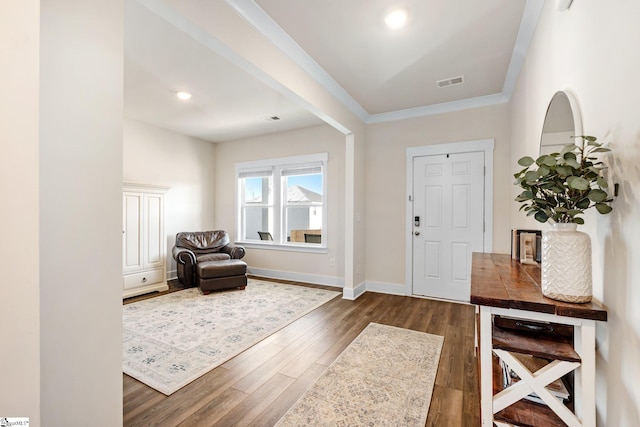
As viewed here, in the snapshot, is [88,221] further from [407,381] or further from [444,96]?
[444,96]

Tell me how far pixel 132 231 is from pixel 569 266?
4.62 meters

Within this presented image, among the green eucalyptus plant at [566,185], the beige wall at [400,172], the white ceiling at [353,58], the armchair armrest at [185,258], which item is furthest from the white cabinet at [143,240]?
the green eucalyptus plant at [566,185]

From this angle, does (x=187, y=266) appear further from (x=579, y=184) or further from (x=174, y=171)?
(x=579, y=184)

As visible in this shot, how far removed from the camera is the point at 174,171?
5141 mm

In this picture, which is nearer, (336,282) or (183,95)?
(183,95)

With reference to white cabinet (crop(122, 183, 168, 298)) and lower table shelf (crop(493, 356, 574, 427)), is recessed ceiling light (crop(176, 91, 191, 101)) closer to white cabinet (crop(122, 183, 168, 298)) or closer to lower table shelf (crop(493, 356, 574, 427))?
white cabinet (crop(122, 183, 168, 298))

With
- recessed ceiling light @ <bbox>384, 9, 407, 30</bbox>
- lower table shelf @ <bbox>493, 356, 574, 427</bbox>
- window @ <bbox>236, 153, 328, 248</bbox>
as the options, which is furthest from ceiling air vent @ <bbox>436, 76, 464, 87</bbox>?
lower table shelf @ <bbox>493, 356, 574, 427</bbox>

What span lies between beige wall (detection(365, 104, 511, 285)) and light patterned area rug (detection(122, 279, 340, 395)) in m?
0.99

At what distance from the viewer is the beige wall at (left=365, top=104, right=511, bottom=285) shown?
351cm

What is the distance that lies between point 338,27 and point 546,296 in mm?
2292

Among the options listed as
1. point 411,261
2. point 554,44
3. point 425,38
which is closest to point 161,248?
point 411,261

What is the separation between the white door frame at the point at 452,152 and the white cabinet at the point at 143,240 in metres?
3.65

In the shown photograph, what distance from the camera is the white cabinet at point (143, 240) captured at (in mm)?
3900

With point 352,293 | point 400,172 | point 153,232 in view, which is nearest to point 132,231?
point 153,232
